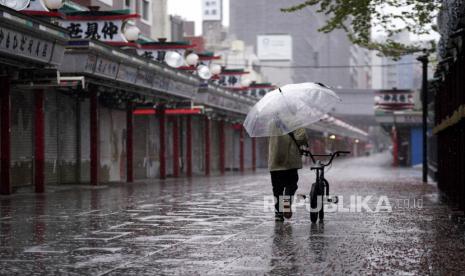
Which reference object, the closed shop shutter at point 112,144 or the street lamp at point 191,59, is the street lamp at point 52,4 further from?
the street lamp at point 191,59

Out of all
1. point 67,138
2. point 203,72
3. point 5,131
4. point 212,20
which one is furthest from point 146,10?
point 212,20

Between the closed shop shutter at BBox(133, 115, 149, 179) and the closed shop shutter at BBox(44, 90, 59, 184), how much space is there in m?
11.7

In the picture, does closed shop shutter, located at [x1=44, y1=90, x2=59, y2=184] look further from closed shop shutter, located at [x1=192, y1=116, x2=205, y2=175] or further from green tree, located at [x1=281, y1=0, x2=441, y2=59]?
closed shop shutter, located at [x1=192, y1=116, x2=205, y2=175]

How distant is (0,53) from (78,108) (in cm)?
1187

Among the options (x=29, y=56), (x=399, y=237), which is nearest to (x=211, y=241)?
(x=399, y=237)

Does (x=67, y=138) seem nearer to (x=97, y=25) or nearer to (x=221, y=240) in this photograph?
(x=97, y=25)

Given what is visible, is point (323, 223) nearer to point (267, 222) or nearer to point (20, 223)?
point (267, 222)

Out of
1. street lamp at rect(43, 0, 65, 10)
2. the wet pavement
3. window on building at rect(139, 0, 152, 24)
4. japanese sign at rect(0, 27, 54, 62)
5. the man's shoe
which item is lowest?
the wet pavement

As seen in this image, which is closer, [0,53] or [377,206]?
[377,206]

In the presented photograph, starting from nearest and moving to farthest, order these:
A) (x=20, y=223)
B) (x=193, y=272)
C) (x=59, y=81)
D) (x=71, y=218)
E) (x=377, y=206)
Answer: (x=193, y=272)
(x=20, y=223)
(x=71, y=218)
(x=377, y=206)
(x=59, y=81)

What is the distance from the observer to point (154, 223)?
563 inches

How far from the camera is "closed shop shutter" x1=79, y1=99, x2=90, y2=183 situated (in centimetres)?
3338

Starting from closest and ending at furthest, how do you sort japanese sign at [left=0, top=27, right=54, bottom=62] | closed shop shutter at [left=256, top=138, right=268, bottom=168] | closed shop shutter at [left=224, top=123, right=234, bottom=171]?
1. japanese sign at [left=0, top=27, right=54, bottom=62]
2. closed shop shutter at [left=224, top=123, right=234, bottom=171]
3. closed shop shutter at [left=256, top=138, right=268, bottom=168]

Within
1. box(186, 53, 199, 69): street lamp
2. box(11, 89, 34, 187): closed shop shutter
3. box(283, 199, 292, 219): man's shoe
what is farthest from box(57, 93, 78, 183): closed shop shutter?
box(283, 199, 292, 219): man's shoe
